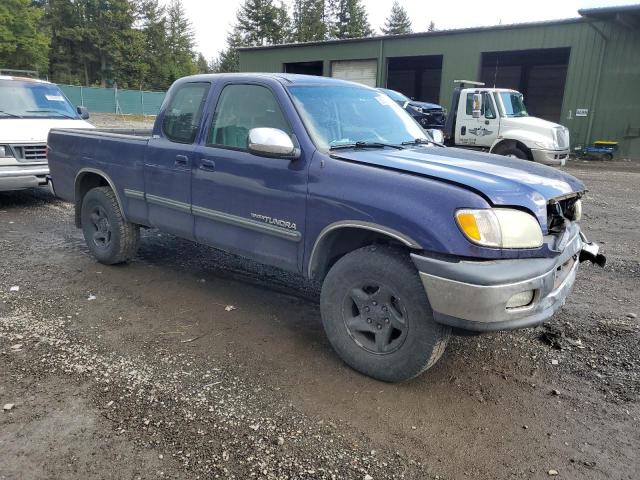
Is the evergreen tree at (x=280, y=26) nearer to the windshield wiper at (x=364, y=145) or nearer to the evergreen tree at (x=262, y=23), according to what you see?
the evergreen tree at (x=262, y=23)

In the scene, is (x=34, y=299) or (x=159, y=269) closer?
(x=34, y=299)

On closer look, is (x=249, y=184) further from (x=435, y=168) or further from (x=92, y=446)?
(x=92, y=446)

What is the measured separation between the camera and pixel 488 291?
2.70 meters

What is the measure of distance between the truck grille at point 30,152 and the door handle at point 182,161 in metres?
4.87

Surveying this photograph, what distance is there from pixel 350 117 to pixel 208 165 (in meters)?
1.22

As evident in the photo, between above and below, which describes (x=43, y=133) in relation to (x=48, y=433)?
above

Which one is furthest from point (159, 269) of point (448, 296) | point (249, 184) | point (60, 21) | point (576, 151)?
point (60, 21)

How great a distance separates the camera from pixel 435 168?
315cm

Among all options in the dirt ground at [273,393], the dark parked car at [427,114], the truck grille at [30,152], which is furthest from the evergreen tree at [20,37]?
the dirt ground at [273,393]

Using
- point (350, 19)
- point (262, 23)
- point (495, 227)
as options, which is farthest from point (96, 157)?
point (350, 19)

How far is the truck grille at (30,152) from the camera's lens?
783 cm

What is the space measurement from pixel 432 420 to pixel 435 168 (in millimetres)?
1513

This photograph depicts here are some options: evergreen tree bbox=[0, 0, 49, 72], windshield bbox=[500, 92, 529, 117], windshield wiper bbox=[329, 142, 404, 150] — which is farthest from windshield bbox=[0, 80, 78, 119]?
evergreen tree bbox=[0, 0, 49, 72]

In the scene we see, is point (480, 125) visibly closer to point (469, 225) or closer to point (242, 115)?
point (242, 115)
